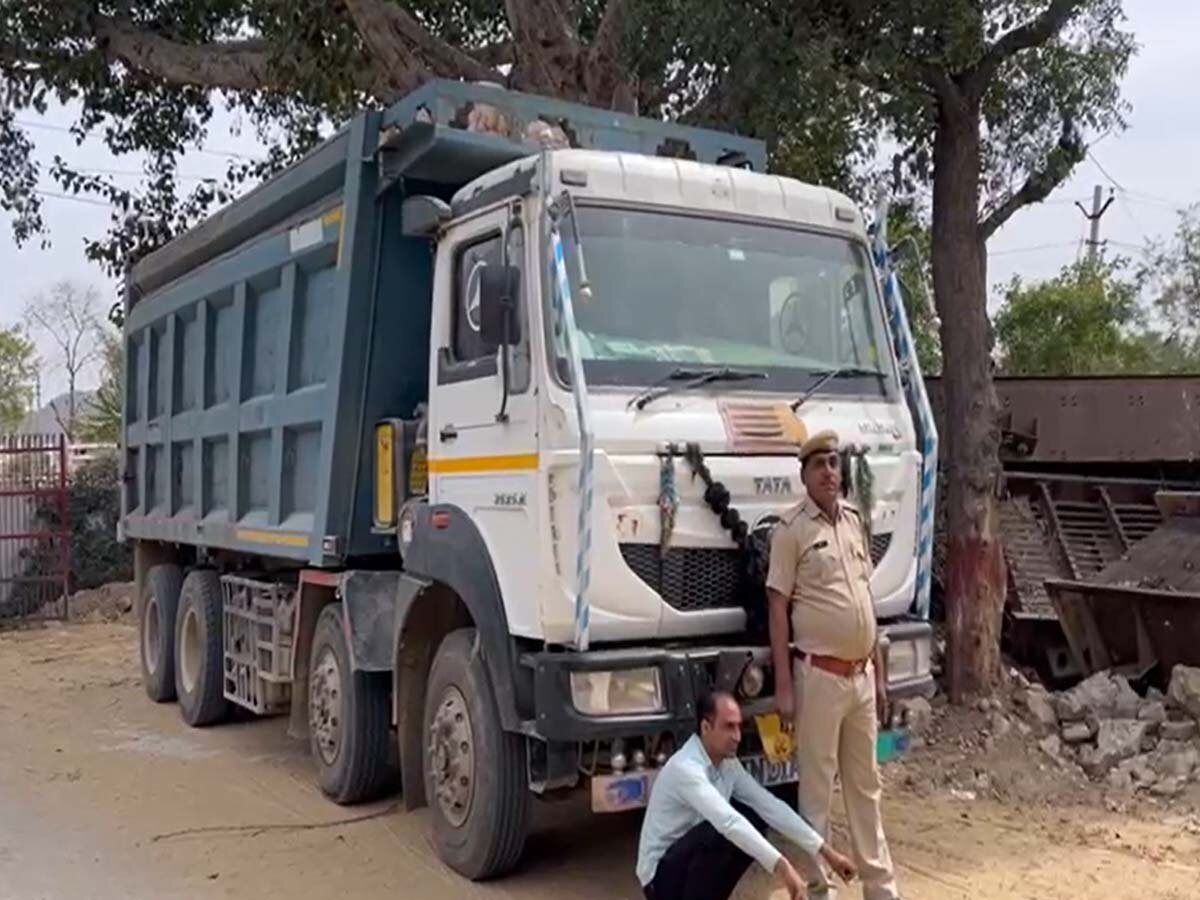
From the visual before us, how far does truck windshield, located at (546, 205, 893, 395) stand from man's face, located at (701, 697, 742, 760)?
1.26 meters

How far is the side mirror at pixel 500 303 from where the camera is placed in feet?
17.0

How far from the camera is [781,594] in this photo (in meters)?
4.96

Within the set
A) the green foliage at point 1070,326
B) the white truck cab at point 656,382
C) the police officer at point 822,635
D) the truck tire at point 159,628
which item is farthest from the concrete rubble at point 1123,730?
the green foliage at point 1070,326

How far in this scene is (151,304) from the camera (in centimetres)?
1009

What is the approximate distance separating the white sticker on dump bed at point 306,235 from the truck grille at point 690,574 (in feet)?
9.15

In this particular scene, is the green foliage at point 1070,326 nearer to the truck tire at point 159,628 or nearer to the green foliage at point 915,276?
the green foliage at point 915,276

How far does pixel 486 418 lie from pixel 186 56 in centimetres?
761

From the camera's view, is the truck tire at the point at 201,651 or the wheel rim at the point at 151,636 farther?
the wheel rim at the point at 151,636

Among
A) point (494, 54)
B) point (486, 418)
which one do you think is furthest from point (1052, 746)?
point (494, 54)

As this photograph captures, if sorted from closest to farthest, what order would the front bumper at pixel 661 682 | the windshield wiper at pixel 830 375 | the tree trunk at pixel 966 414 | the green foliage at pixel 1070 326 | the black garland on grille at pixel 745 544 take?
the front bumper at pixel 661 682 → the black garland on grille at pixel 745 544 → the windshield wiper at pixel 830 375 → the tree trunk at pixel 966 414 → the green foliage at pixel 1070 326

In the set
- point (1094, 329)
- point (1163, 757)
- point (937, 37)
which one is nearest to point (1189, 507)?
point (1163, 757)

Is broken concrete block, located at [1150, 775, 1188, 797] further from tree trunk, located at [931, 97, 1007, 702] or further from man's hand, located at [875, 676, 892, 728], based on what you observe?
man's hand, located at [875, 676, 892, 728]

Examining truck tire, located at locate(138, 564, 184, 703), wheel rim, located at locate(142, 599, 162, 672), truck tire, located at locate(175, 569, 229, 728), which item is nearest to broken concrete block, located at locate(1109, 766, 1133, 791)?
truck tire, located at locate(175, 569, 229, 728)

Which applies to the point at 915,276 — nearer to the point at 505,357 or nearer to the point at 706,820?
the point at 505,357
